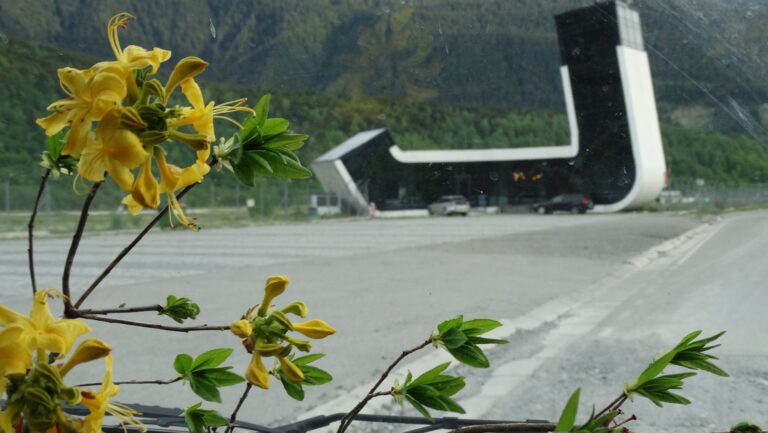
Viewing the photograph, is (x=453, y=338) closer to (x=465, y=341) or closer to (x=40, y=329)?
(x=465, y=341)

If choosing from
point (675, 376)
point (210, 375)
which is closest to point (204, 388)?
point (210, 375)

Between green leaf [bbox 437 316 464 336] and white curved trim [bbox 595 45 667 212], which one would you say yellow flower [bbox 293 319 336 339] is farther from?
white curved trim [bbox 595 45 667 212]

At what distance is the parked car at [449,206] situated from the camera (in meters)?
0.88

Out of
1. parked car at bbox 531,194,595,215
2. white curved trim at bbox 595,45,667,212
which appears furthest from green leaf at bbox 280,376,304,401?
parked car at bbox 531,194,595,215

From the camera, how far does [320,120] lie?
795 mm

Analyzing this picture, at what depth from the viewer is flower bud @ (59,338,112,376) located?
226 mm

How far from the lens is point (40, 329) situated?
0.22 m

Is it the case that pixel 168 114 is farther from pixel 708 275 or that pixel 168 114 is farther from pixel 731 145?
pixel 708 275

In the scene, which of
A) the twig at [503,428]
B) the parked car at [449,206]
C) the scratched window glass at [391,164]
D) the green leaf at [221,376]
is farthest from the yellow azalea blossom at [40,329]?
the parked car at [449,206]

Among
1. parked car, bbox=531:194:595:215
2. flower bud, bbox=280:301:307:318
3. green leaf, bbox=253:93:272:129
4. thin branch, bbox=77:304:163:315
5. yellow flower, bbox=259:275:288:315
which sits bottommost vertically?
thin branch, bbox=77:304:163:315

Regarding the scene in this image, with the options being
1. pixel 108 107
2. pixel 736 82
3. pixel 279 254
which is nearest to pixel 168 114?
pixel 108 107

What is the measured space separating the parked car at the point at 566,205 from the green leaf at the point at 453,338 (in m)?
0.64

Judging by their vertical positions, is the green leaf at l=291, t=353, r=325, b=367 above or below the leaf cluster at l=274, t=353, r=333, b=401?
above

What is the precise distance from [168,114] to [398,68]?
0.62 m
